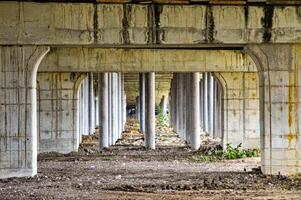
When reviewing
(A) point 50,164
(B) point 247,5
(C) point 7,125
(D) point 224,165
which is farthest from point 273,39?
(A) point 50,164

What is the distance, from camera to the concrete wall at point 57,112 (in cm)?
2569

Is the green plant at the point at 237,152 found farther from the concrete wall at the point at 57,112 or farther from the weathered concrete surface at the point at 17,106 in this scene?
the weathered concrete surface at the point at 17,106

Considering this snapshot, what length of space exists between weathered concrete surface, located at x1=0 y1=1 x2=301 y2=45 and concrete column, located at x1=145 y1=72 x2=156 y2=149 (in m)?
12.8

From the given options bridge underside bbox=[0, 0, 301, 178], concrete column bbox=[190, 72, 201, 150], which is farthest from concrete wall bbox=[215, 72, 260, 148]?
bridge underside bbox=[0, 0, 301, 178]

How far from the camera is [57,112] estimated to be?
84.9 feet

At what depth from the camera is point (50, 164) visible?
69.4 feet

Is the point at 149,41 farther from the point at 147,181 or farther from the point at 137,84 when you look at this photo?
the point at 137,84

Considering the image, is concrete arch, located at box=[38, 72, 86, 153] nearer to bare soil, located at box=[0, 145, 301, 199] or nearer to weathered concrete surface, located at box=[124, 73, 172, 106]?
bare soil, located at box=[0, 145, 301, 199]

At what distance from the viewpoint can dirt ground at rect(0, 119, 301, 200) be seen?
12.9 metres

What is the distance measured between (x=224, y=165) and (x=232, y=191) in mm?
7751

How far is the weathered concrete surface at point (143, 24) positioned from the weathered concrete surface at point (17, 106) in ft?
1.23

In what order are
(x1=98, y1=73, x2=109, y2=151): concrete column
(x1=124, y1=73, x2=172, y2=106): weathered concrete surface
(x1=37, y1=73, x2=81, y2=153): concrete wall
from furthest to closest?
(x1=124, y1=73, x2=172, y2=106): weathered concrete surface
(x1=98, y1=73, x2=109, y2=151): concrete column
(x1=37, y1=73, x2=81, y2=153): concrete wall

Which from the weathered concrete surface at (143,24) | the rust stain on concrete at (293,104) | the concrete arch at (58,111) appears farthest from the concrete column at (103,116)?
the rust stain on concrete at (293,104)

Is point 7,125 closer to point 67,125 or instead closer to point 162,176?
point 162,176
